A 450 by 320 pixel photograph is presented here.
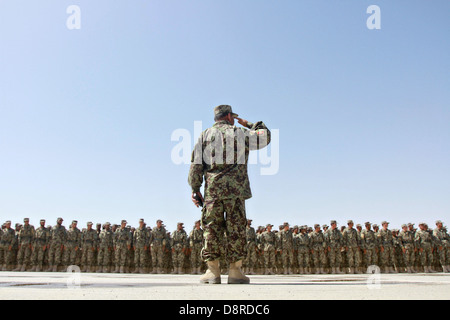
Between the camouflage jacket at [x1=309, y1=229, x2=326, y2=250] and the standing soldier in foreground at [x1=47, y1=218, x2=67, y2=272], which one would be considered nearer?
the standing soldier in foreground at [x1=47, y1=218, x2=67, y2=272]

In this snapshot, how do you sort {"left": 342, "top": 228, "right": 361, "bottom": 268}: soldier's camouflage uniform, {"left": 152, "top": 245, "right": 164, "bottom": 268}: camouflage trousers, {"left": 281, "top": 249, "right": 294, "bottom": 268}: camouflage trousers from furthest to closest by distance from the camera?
{"left": 281, "top": 249, "right": 294, "bottom": 268}: camouflage trousers, {"left": 342, "top": 228, "right": 361, "bottom": 268}: soldier's camouflage uniform, {"left": 152, "top": 245, "right": 164, "bottom": 268}: camouflage trousers

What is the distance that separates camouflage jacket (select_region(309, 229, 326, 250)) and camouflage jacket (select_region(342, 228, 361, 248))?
90 centimetres

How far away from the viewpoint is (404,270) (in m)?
15.0

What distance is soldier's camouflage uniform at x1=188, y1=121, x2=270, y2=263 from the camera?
4.01m

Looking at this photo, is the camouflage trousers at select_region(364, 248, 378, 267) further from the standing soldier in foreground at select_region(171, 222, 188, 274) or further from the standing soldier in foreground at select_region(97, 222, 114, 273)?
the standing soldier in foreground at select_region(97, 222, 114, 273)

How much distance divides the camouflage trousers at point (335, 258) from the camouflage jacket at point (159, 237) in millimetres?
7204

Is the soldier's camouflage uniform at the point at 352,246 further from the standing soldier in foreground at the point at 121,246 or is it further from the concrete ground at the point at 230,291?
the concrete ground at the point at 230,291

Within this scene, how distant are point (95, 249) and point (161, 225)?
3.30m

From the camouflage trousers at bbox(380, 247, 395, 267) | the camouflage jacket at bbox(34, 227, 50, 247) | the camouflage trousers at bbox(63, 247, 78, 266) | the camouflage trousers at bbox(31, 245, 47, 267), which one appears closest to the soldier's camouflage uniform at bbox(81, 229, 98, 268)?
the camouflage trousers at bbox(63, 247, 78, 266)
